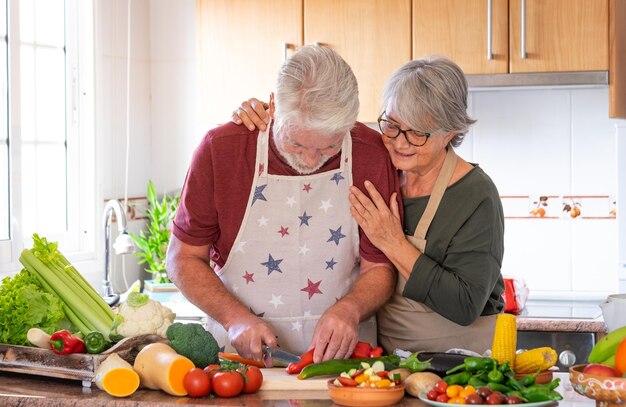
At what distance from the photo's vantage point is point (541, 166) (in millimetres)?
3877

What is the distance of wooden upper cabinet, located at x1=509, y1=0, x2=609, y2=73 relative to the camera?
351 cm

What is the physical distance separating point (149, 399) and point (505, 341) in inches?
29.4

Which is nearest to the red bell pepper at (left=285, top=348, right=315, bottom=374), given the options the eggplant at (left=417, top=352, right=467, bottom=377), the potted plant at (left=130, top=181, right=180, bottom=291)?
the eggplant at (left=417, top=352, right=467, bottom=377)

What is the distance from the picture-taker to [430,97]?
2.27 metres

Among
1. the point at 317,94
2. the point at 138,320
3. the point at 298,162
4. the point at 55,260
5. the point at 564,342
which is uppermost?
the point at 317,94

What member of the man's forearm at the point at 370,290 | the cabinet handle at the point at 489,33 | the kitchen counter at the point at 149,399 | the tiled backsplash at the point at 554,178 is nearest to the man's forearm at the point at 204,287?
the man's forearm at the point at 370,290

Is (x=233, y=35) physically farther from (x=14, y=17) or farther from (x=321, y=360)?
(x=321, y=360)

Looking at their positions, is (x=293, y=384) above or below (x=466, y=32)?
below

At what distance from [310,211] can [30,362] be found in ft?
2.49

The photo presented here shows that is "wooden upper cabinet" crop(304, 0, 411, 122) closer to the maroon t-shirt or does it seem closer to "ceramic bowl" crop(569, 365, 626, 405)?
the maroon t-shirt

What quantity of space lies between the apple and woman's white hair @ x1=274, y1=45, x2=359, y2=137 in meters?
0.73

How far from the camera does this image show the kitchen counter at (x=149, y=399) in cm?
184

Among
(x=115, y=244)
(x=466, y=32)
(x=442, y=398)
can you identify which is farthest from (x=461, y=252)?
(x=466, y=32)

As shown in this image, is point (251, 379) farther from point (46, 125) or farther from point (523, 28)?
point (523, 28)
